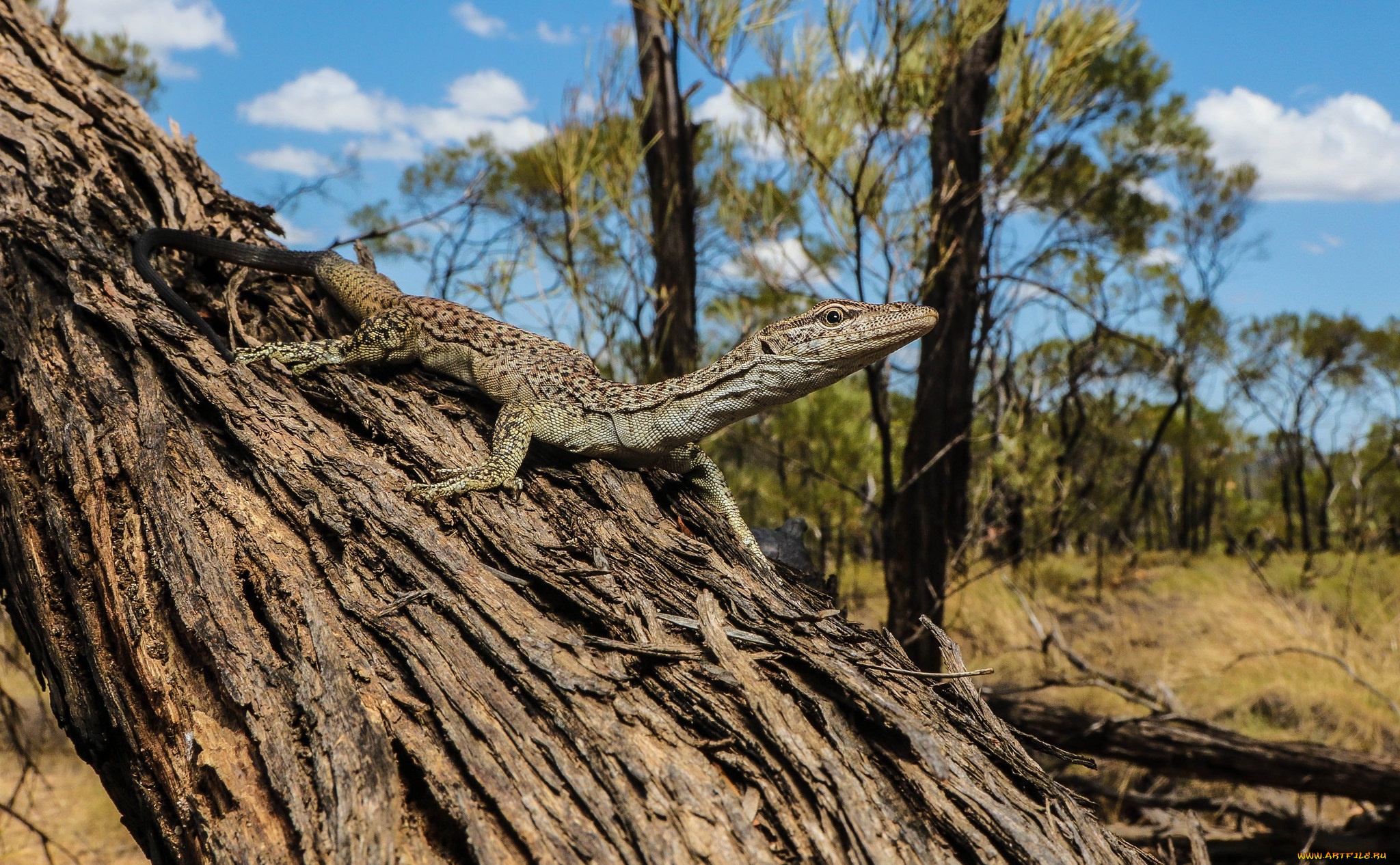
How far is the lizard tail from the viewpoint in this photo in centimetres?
374

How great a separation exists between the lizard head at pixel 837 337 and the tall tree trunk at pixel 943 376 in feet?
10.6

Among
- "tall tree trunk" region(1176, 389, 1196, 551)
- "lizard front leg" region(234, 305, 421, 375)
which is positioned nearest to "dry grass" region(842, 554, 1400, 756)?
"lizard front leg" region(234, 305, 421, 375)

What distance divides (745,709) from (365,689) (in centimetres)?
94

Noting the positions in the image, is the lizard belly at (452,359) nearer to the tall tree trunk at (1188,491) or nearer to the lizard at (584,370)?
the lizard at (584,370)

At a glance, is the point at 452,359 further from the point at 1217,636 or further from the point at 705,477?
the point at 1217,636

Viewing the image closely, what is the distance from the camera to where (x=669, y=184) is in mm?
7777

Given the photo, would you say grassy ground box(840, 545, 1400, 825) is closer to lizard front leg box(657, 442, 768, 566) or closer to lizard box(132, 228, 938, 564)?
lizard front leg box(657, 442, 768, 566)

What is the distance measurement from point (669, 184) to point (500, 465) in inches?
199

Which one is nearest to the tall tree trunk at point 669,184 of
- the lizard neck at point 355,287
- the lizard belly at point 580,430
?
the lizard neck at point 355,287

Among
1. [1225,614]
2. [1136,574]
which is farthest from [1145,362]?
[1225,614]

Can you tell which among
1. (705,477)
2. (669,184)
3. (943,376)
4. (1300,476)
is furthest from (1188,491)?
(705,477)

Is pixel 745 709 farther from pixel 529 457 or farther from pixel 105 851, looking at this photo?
pixel 105 851

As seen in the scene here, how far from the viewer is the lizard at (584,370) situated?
3.41m

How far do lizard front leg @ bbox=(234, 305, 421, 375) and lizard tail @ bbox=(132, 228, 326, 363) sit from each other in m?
0.19
